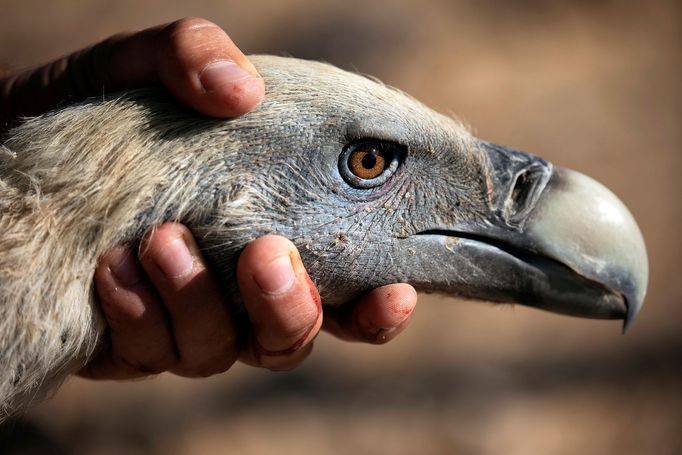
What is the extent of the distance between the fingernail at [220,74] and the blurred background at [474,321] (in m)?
2.78

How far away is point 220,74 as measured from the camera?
1979 millimetres

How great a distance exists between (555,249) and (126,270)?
1.11 metres

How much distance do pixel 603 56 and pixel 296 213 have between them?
3970 mm

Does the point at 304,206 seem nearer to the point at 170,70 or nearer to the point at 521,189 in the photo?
the point at 170,70

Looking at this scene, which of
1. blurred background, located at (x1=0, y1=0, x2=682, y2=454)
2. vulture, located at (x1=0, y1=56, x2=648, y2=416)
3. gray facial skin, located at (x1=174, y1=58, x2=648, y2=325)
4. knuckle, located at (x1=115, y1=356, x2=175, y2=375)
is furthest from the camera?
blurred background, located at (x1=0, y1=0, x2=682, y2=454)

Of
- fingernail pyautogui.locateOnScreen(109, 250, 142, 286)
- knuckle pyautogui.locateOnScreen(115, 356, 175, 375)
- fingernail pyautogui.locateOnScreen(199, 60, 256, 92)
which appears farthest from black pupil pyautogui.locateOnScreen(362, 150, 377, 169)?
knuckle pyautogui.locateOnScreen(115, 356, 175, 375)

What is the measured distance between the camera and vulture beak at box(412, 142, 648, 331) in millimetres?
2170

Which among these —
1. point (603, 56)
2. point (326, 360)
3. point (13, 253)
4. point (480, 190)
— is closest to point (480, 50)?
point (603, 56)

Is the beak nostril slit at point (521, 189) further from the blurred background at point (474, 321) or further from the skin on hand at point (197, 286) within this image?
the blurred background at point (474, 321)

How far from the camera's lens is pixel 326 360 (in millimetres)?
4672

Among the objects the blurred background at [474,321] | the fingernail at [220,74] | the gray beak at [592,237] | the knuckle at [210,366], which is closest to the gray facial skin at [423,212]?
the gray beak at [592,237]

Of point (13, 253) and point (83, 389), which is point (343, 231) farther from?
point (83, 389)

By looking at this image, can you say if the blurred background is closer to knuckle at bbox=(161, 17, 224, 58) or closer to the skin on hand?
the skin on hand

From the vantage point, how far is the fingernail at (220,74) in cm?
197
